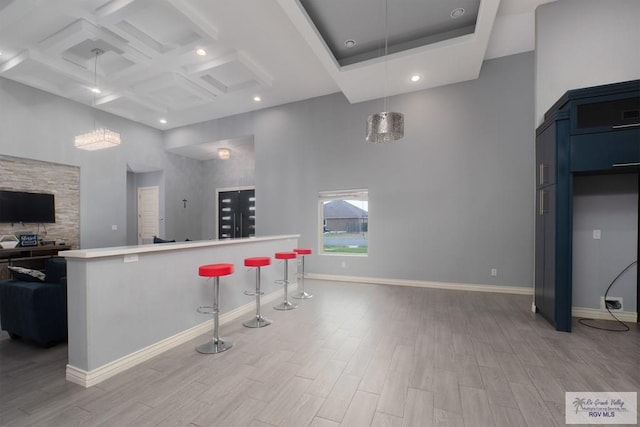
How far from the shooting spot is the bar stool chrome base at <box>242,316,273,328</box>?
10.4ft

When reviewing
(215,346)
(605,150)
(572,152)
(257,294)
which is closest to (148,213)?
(257,294)

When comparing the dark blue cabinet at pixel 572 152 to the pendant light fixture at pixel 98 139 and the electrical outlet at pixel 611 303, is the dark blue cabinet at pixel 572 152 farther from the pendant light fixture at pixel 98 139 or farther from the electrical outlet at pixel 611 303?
the pendant light fixture at pixel 98 139

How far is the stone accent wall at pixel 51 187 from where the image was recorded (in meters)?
5.01

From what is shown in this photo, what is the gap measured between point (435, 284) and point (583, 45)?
3988 mm

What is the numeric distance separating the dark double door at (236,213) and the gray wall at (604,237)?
6886 millimetres

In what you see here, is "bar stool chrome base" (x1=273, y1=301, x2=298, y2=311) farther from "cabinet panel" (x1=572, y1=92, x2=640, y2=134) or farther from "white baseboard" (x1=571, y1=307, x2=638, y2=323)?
"cabinet panel" (x1=572, y1=92, x2=640, y2=134)

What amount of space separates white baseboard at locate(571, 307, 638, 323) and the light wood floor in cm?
30

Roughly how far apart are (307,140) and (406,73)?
2.49 meters

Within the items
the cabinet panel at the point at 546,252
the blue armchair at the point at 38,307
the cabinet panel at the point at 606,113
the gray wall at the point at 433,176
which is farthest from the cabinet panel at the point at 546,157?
the blue armchair at the point at 38,307

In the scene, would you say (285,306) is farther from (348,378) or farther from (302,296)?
(348,378)

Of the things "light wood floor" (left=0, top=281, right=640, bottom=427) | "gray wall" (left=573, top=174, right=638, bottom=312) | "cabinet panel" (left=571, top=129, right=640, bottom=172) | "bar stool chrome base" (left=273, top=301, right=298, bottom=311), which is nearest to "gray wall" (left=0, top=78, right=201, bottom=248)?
→ "light wood floor" (left=0, top=281, right=640, bottom=427)

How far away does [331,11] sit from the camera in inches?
138

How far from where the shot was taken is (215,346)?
2.62 meters

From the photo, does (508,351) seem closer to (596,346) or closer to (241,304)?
(596,346)
